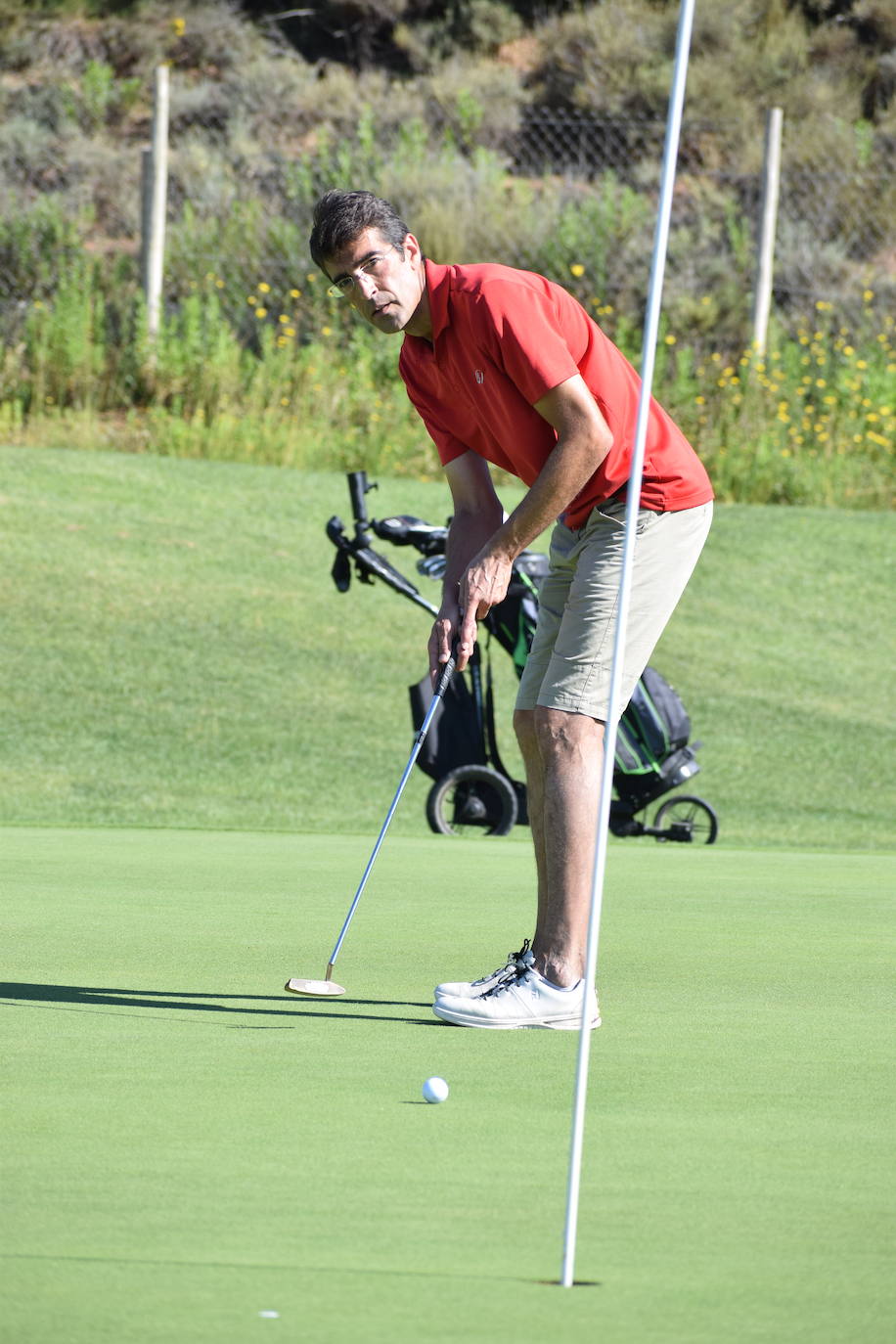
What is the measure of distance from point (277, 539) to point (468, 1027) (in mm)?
9199

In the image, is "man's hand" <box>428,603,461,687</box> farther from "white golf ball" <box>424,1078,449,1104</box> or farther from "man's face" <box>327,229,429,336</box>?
"white golf ball" <box>424,1078,449,1104</box>

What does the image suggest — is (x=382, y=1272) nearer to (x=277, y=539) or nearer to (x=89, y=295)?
(x=277, y=539)

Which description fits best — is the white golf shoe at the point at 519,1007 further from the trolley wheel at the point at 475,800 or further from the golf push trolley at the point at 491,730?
the trolley wheel at the point at 475,800

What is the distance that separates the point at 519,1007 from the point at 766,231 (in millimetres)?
12520

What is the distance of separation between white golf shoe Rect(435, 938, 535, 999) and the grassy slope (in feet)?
15.1

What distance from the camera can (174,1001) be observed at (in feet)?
12.4

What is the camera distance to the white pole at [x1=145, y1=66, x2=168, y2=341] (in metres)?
14.5

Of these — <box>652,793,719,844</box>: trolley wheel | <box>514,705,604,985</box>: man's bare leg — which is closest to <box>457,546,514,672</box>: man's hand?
<box>514,705,604,985</box>: man's bare leg

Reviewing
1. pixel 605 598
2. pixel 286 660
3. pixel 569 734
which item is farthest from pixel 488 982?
pixel 286 660

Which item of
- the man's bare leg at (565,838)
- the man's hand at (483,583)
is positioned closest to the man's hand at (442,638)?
the man's hand at (483,583)

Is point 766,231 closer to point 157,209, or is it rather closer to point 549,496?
point 157,209

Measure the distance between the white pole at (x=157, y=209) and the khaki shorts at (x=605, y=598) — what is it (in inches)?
434

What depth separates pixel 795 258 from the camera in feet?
56.1

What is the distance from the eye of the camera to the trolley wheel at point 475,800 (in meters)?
7.92
